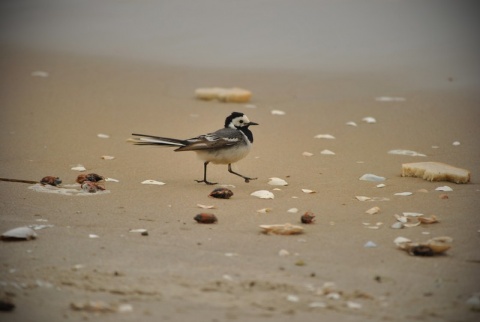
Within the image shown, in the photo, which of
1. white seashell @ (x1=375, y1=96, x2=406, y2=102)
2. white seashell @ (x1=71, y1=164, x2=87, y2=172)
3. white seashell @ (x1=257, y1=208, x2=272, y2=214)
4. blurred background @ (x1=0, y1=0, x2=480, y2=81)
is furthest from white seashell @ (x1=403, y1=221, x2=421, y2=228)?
blurred background @ (x1=0, y1=0, x2=480, y2=81)

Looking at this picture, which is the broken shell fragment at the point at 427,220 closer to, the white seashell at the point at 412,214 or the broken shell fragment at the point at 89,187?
the white seashell at the point at 412,214

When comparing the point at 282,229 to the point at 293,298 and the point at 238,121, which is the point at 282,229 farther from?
the point at 238,121

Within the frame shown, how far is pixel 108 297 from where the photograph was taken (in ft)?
12.8

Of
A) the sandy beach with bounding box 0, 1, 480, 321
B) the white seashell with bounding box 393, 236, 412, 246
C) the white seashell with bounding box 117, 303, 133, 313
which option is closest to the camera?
the white seashell with bounding box 117, 303, 133, 313

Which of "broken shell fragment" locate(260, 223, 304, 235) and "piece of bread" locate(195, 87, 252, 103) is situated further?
"piece of bread" locate(195, 87, 252, 103)

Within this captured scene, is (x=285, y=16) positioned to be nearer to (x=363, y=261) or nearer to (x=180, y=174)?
(x=180, y=174)

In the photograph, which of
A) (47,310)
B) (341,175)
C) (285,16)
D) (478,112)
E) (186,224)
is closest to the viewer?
(47,310)

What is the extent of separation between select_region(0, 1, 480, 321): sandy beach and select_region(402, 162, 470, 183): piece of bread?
72mm

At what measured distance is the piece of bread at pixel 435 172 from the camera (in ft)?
21.9

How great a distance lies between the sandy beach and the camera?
3.98 m

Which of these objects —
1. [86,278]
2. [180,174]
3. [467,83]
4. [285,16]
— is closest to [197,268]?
[86,278]

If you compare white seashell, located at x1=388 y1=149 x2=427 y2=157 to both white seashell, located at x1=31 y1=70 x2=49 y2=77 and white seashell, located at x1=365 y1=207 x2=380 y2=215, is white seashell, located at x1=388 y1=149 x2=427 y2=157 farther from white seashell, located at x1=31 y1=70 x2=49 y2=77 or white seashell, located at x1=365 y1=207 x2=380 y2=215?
white seashell, located at x1=31 y1=70 x2=49 y2=77

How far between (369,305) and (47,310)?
5.06 feet

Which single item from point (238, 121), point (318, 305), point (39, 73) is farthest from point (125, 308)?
point (39, 73)
